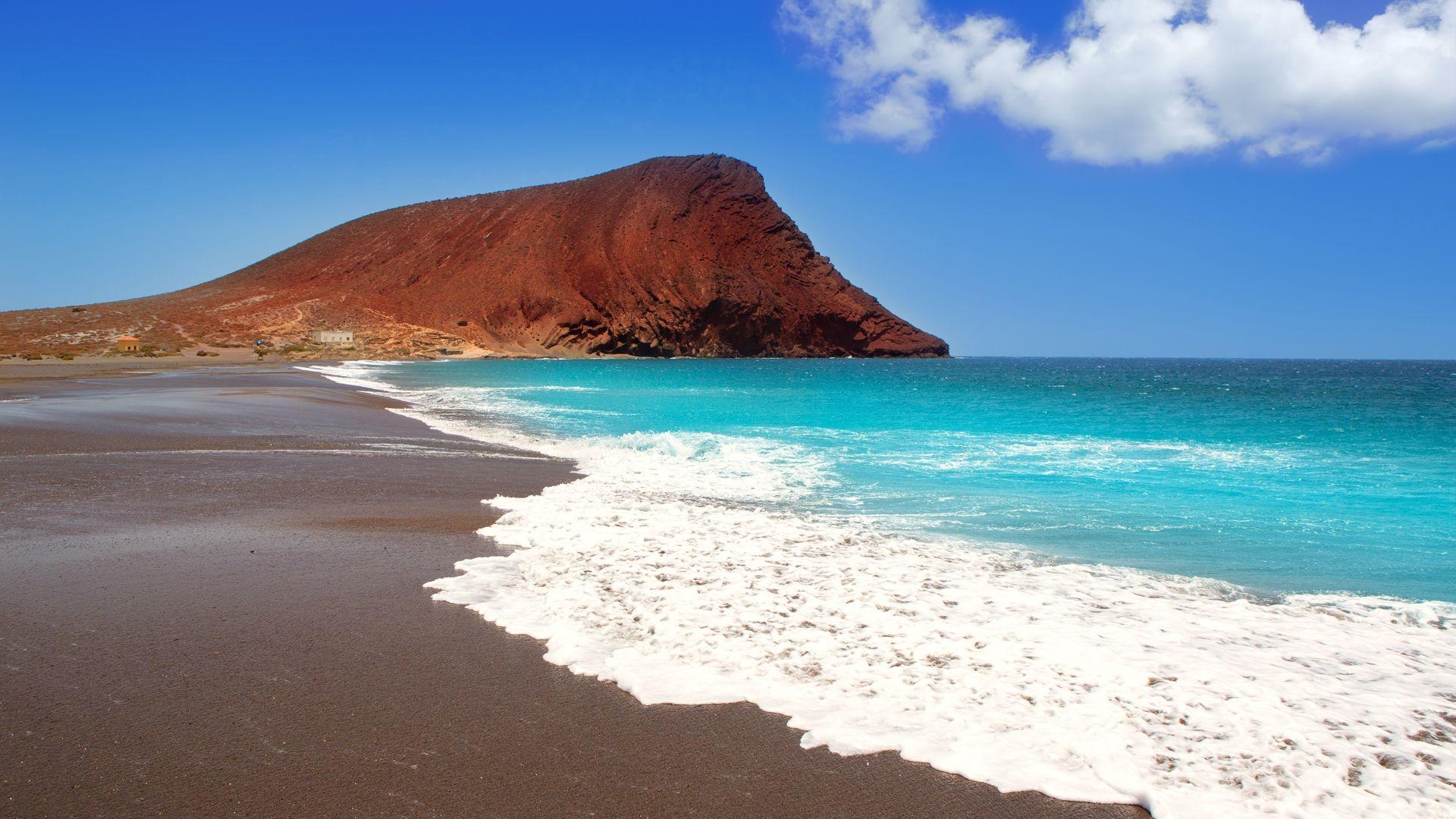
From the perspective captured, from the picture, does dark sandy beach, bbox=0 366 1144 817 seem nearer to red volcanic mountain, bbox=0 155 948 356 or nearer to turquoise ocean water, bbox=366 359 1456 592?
turquoise ocean water, bbox=366 359 1456 592

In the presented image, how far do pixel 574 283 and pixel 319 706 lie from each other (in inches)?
3730

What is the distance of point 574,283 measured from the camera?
9569 centimetres

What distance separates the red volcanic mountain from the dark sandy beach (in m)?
77.2

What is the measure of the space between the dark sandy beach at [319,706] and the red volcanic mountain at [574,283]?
77234 mm

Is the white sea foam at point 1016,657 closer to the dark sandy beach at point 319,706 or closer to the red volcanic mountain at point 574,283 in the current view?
the dark sandy beach at point 319,706

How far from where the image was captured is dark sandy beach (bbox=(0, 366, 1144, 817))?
9.66 feet

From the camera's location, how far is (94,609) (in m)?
4.74

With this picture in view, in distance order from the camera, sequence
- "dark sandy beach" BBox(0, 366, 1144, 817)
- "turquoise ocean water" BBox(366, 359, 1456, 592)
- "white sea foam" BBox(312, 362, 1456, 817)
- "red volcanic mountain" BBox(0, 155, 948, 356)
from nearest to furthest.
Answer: "dark sandy beach" BBox(0, 366, 1144, 817), "white sea foam" BBox(312, 362, 1456, 817), "turquoise ocean water" BBox(366, 359, 1456, 592), "red volcanic mountain" BBox(0, 155, 948, 356)

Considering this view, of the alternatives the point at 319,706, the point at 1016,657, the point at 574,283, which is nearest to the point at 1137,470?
the point at 1016,657

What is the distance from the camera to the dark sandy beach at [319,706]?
2.95m

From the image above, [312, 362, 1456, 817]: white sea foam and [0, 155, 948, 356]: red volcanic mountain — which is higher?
[0, 155, 948, 356]: red volcanic mountain

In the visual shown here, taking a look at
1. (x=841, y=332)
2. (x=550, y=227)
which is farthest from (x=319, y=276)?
(x=841, y=332)

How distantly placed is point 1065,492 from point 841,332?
98.8 metres

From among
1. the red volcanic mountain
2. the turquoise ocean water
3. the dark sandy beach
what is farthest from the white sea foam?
the red volcanic mountain
